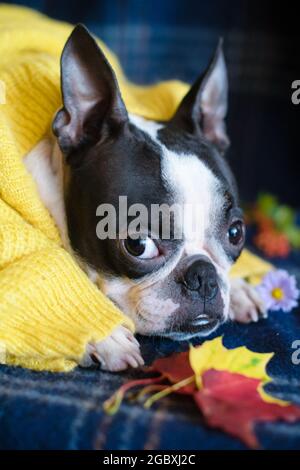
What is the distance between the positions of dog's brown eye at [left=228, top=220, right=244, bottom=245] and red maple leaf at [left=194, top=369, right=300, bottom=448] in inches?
16.3

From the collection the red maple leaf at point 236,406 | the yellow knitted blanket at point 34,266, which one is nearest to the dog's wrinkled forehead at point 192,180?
the yellow knitted blanket at point 34,266

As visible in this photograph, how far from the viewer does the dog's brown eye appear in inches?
62.4

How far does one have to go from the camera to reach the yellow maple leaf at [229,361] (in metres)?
1.27

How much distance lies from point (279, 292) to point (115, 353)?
570mm

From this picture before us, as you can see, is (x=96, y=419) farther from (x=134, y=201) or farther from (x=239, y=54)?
(x=239, y=54)

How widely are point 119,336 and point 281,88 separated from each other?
1578 millimetres

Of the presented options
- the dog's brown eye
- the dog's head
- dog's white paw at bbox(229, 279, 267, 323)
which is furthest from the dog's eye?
dog's white paw at bbox(229, 279, 267, 323)

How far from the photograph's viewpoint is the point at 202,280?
144 cm

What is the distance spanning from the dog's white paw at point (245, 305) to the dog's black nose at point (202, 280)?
0.75 ft

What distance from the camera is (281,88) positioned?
269 centimetres

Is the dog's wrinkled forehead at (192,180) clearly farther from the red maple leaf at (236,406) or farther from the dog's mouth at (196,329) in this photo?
the red maple leaf at (236,406)

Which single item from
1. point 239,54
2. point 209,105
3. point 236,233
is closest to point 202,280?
point 236,233

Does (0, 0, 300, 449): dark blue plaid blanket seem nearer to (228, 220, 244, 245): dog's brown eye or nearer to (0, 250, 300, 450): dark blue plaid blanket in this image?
(228, 220, 244, 245): dog's brown eye
